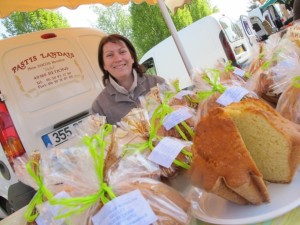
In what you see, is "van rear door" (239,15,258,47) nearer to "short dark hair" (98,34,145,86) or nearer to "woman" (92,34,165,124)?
"short dark hair" (98,34,145,86)

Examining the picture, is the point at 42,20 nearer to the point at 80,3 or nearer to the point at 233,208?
the point at 80,3

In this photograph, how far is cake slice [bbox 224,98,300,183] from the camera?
2.92ft

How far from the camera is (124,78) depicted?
10.4ft

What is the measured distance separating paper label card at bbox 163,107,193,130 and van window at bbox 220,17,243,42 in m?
5.62

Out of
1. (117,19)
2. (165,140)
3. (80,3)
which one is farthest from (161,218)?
(117,19)

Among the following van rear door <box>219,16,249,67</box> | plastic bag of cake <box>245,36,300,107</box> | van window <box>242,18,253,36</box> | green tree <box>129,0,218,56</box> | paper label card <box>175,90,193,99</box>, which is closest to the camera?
plastic bag of cake <box>245,36,300,107</box>

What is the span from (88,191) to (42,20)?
22.4 m

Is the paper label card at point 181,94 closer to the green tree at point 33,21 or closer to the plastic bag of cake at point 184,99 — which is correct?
the plastic bag of cake at point 184,99

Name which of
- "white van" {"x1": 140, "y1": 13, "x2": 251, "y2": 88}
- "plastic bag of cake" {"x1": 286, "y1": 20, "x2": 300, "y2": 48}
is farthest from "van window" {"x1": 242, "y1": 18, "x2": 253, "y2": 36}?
"plastic bag of cake" {"x1": 286, "y1": 20, "x2": 300, "y2": 48}

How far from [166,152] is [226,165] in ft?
0.79

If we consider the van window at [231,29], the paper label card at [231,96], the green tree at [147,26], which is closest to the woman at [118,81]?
Answer: the paper label card at [231,96]

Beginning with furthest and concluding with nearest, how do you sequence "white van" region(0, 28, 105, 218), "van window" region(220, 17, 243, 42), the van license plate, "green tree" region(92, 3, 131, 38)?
"green tree" region(92, 3, 131, 38) < "van window" region(220, 17, 243, 42) < the van license plate < "white van" region(0, 28, 105, 218)

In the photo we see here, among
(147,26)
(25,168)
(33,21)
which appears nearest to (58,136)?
(25,168)

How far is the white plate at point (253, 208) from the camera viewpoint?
789 mm
